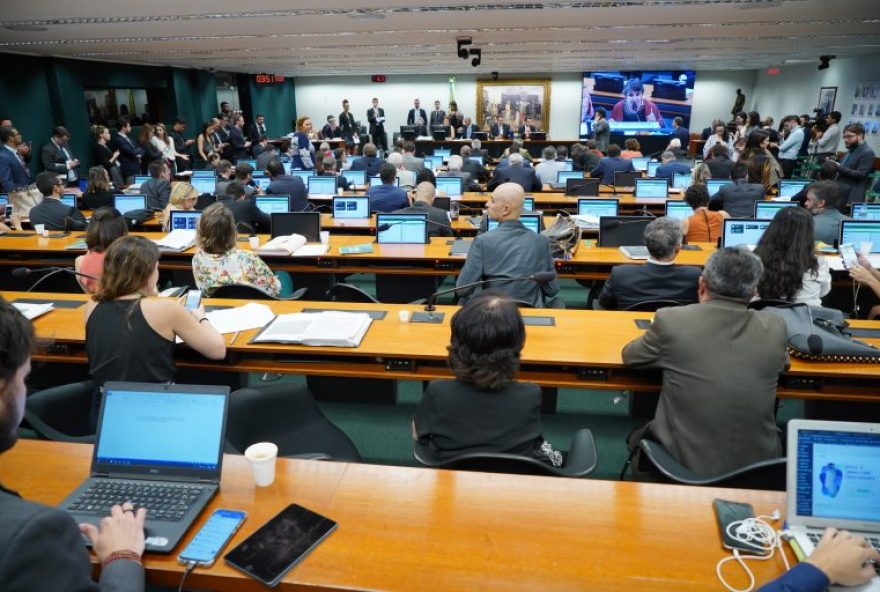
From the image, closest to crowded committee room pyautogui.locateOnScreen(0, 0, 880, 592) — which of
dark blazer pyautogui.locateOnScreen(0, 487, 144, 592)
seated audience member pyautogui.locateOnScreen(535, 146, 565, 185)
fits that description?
dark blazer pyautogui.locateOnScreen(0, 487, 144, 592)

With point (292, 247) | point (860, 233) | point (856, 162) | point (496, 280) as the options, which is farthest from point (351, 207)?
point (856, 162)

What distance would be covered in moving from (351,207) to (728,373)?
4650 mm

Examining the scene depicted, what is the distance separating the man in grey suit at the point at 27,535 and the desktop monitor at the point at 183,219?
4381 millimetres

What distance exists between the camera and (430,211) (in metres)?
5.27

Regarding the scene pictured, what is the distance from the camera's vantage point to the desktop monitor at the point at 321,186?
7.48 metres

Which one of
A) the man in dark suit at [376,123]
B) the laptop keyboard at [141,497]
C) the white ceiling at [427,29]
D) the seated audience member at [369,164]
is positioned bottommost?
the laptop keyboard at [141,497]

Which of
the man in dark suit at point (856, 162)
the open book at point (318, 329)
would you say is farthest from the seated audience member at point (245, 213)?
the man in dark suit at point (856, 162)

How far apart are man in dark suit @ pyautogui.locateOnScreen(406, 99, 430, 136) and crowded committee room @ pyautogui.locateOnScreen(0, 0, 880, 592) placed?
9.51 m

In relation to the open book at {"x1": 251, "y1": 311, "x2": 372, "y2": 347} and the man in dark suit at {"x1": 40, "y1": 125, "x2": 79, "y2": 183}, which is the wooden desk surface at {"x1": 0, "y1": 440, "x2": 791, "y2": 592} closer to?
the open book at {"x1": 251, "y1": 311, "x2": 372, "y2": 347}

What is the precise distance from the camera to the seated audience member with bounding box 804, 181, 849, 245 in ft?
14.6

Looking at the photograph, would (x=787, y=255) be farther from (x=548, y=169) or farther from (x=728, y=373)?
(x=548, y=169)

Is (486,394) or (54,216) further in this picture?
(54,216)

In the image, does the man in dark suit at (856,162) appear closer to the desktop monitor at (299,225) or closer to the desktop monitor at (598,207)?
the desktop monitor at (598,207)

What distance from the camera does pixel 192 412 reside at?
161 cm
